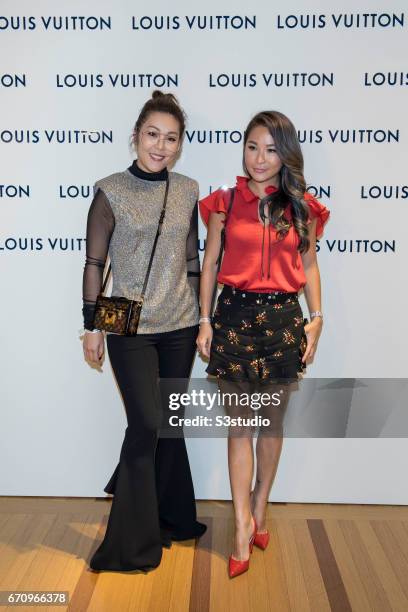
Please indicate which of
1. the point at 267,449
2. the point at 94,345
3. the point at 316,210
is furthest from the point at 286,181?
the point at 267,449

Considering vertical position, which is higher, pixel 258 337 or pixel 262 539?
pixel 258 337

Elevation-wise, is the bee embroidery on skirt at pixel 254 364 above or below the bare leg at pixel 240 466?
above

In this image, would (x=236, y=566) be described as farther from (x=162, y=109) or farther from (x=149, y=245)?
(x=162, y=109)

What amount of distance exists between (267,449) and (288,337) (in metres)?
0.57

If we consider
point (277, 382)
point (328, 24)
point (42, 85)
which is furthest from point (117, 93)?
point (277, 382)

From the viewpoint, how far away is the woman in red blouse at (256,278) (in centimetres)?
241

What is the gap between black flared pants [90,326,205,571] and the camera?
2.46m

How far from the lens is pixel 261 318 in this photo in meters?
2.41

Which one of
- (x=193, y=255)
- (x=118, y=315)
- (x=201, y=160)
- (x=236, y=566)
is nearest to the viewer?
(x=118, y=315)

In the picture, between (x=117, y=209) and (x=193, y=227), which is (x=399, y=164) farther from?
(x=117, y=209)

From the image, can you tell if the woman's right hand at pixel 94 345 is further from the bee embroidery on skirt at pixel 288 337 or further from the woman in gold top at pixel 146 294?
the bee embroidery on skirt at pixel 288 337

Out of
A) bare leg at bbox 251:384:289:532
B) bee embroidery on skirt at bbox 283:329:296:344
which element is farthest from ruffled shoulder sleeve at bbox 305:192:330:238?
bare leg at bbox 251:384:289:532

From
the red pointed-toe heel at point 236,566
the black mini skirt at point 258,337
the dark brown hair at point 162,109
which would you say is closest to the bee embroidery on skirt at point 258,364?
the black mini skirt at point 258,337

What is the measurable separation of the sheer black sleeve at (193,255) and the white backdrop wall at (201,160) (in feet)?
1.25
